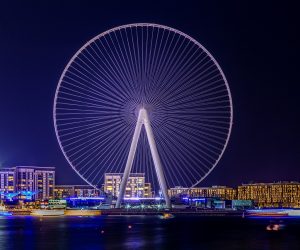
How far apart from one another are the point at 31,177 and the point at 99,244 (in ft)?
456

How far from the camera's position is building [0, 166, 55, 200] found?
Answer: 175500 mm

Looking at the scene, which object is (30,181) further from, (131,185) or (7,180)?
(131,185)

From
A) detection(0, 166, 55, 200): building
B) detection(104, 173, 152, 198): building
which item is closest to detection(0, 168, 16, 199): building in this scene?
detection(0, 166, 55, 200): building

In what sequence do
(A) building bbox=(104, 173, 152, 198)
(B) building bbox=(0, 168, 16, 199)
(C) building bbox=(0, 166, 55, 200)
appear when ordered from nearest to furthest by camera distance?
(B) building bbox=(0, 168, 16, 199) < (C) building bbox=(0, 166, 55, 200) < (A) building bbox=(104, 173, 152, 198)

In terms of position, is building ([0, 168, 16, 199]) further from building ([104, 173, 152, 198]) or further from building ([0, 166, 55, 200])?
building ([104, 173, 152, 198])

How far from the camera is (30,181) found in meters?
182

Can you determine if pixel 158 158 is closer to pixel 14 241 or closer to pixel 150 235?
pixel 150 235

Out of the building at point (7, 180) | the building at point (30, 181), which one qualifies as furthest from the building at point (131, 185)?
the building at point (7, 180)

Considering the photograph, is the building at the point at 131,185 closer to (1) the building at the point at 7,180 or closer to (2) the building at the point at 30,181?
(2) the building at the point at 30,181

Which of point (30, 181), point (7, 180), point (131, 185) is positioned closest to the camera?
point (7, 180)

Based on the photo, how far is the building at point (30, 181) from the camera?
175500 millimetres

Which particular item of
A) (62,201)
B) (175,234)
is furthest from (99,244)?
(62,201)

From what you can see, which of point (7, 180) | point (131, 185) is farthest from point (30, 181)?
point (131, 185)

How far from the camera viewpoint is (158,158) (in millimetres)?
73812
